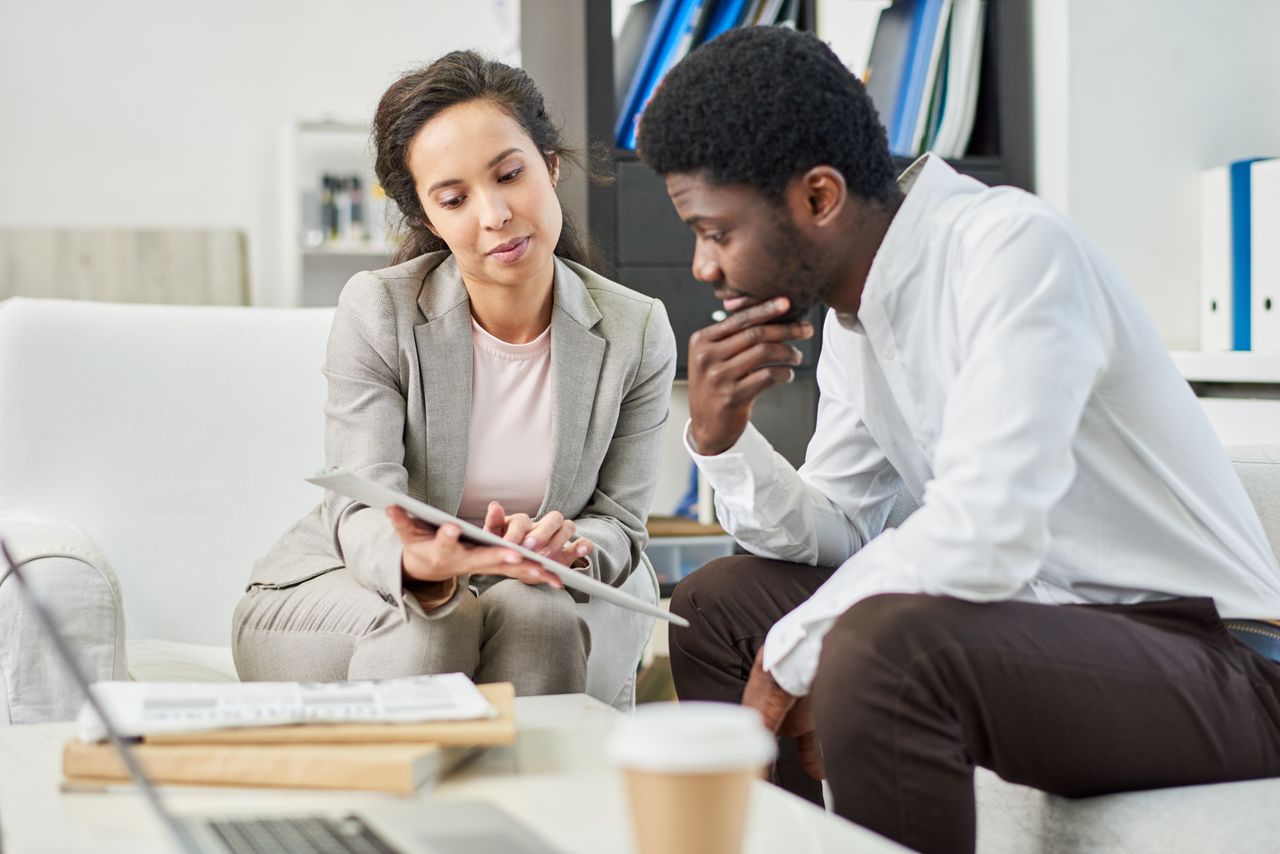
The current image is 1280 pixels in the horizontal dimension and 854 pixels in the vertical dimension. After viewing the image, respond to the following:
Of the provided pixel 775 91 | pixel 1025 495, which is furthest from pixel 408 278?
pixel 1025 495

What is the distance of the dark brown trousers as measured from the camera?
1.02 meters

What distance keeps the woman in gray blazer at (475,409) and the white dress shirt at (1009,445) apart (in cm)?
32

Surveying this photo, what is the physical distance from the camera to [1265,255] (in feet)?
7.99

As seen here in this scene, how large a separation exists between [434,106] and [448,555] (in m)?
0.64

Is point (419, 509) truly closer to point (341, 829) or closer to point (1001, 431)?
point (341, 829)

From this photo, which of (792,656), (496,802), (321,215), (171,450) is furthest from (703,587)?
(321,215)

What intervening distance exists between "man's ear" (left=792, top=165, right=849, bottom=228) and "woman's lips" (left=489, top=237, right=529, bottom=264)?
0.54 meters

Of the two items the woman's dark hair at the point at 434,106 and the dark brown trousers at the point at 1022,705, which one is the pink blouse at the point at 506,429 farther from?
the dark brown trousers at the point at 1022,705

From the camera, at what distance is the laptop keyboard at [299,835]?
2.58 ft

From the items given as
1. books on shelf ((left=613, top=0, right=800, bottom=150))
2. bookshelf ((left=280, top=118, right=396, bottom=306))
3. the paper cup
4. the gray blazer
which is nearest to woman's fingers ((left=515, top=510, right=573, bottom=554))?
the gray blazer

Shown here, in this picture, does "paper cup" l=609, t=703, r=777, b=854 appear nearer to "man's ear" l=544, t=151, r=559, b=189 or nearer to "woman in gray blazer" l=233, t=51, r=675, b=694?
"woman in gray blazer" l=233, t=51, r=675, b=694

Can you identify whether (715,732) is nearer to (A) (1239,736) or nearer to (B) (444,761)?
(B) (444,761)

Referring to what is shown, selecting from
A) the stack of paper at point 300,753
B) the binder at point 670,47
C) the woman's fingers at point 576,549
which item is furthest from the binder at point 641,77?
the stack of paper at point 300,753

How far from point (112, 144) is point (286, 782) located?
4894 millimetres
